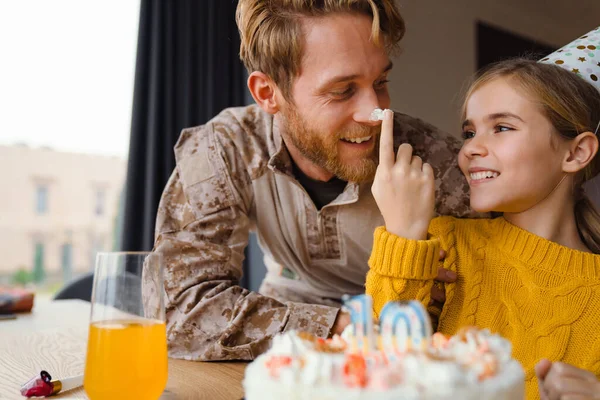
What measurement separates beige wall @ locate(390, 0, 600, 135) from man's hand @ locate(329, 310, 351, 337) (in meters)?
2.90

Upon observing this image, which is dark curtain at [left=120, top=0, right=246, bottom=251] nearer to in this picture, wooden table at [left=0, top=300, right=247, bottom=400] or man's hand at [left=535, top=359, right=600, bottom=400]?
wooden table at [left=0, top=300, right=247, bottom=400]

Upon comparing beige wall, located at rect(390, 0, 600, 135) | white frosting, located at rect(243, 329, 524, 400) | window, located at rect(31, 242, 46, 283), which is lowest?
window, located at rect(31, 242, 46, 283)

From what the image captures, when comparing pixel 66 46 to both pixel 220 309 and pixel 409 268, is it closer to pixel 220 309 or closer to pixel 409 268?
pixel 220 309

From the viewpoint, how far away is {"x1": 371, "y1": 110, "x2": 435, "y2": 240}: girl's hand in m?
1.16

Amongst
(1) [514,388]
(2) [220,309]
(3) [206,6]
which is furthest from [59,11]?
(1) [514,388]

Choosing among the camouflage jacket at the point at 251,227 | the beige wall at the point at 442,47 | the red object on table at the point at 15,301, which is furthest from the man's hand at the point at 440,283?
the beige wall at the point at 442,47

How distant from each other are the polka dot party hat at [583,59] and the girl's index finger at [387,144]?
42cm

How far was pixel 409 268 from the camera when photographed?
111cm

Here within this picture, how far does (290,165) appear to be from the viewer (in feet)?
5.41

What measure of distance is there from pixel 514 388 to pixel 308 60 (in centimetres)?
112

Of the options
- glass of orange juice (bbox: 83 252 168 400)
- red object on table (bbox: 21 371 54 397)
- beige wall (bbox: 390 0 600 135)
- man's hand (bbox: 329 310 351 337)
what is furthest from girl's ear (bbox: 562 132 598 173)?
beige wall (bbox: 390 0 600 135)

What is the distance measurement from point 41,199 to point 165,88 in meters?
0.90

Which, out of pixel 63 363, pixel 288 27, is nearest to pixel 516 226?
pixel 288 27

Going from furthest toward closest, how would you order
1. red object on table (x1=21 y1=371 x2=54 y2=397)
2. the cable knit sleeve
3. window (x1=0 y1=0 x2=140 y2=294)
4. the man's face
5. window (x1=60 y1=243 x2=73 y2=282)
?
window (x1=60 y1=243 x2=73 y2=282), window (x1=0 y1=0 x2=140 y2=294), the man's face, the cable knit sleeve, red object on table (x1=21 y1=371 x2=54 y2=397)
